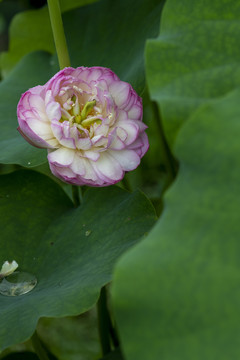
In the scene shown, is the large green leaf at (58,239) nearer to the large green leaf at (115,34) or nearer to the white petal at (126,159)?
the white petal at (126,159)

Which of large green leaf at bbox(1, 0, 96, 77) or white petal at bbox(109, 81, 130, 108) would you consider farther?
large green leaf at bbox(1, 0, 96, 77)

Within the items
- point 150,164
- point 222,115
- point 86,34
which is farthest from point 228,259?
point 150,164

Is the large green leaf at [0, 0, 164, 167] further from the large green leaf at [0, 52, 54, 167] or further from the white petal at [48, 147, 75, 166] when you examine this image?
the white petal at [48, 147, 75, 166]

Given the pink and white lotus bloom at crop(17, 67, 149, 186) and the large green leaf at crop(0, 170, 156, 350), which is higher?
the pink and white lotus bloom at crop(17, 67, 149, 186)

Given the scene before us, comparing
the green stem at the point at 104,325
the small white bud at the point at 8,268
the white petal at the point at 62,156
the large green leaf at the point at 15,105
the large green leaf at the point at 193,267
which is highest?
the large green leaf at the point at 193,267

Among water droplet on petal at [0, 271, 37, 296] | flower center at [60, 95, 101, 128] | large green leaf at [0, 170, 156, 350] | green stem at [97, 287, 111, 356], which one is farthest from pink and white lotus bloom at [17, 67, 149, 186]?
green stem at [97, 287, 111, 356]

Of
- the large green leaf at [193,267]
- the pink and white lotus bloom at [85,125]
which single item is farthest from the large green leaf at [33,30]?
the large green leaf at [193,267]
